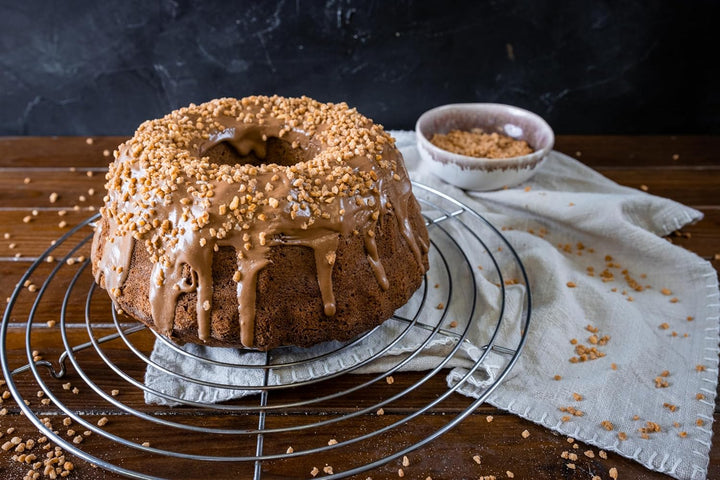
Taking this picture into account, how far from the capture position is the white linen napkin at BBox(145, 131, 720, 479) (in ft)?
5.32

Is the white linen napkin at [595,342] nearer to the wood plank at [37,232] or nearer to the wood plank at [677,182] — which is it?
the wood plank at [677,182]

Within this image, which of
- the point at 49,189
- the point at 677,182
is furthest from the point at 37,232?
the point at 677,182

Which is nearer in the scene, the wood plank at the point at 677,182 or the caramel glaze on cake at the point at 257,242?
the caramel glaze on cake at the point at 257,242

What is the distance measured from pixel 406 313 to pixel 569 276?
0.56m

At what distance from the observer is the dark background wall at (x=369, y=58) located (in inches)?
112

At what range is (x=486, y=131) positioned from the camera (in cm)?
278

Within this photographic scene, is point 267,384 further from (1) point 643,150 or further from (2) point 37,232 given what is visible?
(1) point 643,150

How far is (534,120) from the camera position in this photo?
2668 millimetres

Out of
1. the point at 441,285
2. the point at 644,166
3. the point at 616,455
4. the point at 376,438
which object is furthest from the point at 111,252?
the point at 644,166

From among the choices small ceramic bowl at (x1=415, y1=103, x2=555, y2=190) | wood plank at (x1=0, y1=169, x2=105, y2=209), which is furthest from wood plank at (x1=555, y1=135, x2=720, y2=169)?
wood plank at (x1=0, y1=169, x2=105, y2=209)

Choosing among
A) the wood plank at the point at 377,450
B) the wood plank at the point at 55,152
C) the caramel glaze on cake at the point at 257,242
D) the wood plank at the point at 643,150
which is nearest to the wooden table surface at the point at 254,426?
the wood plank at the point at 377,450

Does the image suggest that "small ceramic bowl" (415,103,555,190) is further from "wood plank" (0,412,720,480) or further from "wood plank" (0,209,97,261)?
"wood plank" (0,209,97,261)

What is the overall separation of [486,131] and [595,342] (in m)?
1.19

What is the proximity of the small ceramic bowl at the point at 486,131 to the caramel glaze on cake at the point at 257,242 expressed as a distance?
27.5 inches
